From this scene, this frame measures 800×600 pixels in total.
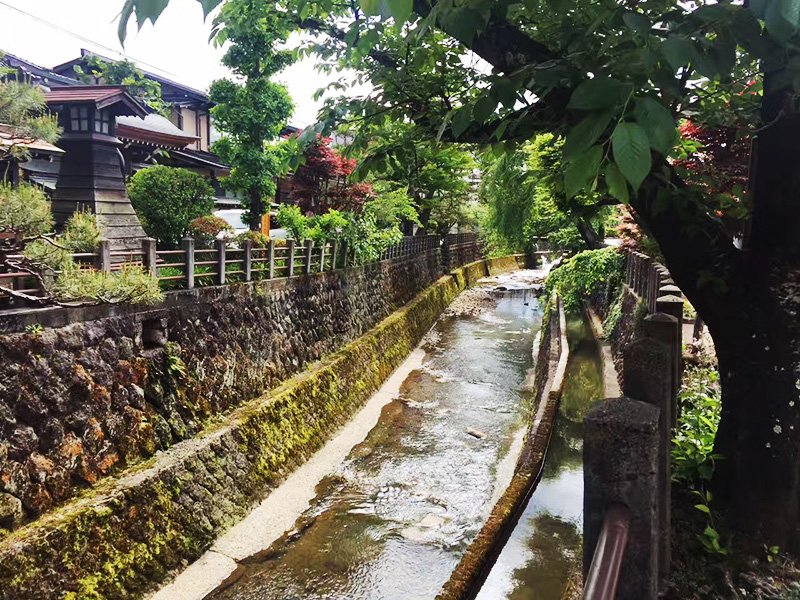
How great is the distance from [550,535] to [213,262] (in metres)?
7.51

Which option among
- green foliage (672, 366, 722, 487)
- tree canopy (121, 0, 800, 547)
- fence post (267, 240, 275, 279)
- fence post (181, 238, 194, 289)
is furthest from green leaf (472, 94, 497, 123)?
fence post (267, 240, 275, 279)

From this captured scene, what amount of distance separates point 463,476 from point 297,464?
3.39 metres

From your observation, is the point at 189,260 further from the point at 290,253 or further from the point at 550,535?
the point at 550,535

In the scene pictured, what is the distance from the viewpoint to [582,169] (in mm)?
1471

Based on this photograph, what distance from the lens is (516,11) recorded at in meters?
3.35

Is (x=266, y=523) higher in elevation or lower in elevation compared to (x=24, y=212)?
lower

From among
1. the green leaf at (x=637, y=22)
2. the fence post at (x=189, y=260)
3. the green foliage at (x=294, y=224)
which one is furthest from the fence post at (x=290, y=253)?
the green leaf at (x=637, y=22)

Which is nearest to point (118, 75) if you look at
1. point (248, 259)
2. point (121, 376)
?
point (248, 259)

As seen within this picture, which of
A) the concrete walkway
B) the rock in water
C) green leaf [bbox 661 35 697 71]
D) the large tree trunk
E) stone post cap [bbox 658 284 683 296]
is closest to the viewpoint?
green leaf [bbox 661 35 697 71]

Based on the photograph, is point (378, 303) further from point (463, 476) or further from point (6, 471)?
point (6, 471)

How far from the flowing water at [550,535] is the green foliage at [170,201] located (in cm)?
912

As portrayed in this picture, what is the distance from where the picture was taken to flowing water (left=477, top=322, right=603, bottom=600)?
271 inches

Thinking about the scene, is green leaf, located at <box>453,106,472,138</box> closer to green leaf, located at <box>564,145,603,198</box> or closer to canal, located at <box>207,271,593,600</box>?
green leaf, located at <box>564,145,603,198</box>

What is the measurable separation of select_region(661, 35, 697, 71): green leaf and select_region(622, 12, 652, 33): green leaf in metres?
0.12
